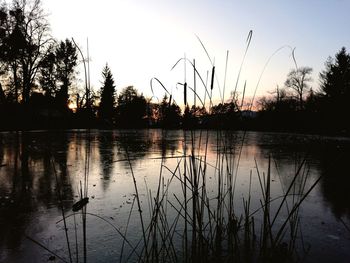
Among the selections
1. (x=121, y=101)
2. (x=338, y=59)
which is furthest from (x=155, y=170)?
(x=121, y=101)

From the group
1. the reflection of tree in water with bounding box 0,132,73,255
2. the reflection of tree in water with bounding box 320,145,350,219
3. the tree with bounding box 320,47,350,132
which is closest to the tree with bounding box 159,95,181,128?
the reflection of tree in water with bounding box 0,132,73,255

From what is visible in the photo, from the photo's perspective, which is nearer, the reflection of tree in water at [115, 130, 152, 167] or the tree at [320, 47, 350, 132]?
the reflection of tree in water at [115, 130, 152, 167]

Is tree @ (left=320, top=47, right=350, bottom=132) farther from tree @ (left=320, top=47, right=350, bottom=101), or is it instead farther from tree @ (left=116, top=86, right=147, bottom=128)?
tree @ (left=116, top=86, right=147, bottom=128)

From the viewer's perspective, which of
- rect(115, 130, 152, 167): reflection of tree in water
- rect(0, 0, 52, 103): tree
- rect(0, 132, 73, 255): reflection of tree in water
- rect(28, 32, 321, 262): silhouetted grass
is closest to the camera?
rect(28, 32, 321, 262): silhouetted grass

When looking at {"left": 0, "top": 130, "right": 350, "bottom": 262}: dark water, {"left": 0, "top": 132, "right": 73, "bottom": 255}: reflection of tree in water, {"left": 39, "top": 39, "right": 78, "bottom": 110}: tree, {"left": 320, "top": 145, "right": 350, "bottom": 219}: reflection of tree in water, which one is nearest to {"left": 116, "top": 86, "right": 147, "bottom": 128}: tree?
{"left": 0, "top": 130, "right": 350, "bottom": 262}: dark water

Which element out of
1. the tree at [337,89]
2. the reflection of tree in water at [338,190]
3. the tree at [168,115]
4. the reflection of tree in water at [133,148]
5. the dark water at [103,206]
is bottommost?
the reflection of tree in water at [338,190]

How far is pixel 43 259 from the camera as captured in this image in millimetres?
2498

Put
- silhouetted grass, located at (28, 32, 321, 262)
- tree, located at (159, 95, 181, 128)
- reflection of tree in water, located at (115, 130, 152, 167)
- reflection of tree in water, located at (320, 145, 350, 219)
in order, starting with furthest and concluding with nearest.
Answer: reflection of tree in water, located at (115, 130, 152, 167), reflection of tree in water, located at (320, 145, 350, 219), tree, located at (159, 95, 181, 128), silhouetted grass, located at (28, 32, 321, 262)

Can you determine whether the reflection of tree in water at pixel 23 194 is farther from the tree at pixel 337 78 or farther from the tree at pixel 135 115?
the tree at pixel 337 78

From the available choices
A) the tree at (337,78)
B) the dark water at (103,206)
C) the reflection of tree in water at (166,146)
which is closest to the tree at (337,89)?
the tree at (337,78)

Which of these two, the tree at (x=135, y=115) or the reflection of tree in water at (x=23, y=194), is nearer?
the tree at (x=135, y=115)

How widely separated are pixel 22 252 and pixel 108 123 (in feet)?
4.53

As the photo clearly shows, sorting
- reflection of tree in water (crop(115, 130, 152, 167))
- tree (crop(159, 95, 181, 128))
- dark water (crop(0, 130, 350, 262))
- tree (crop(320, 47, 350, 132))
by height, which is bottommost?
dark water (crop(0, 130, 350, 262))

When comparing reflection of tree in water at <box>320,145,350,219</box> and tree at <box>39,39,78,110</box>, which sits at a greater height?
tree at <box>39,39,78,110</box>
